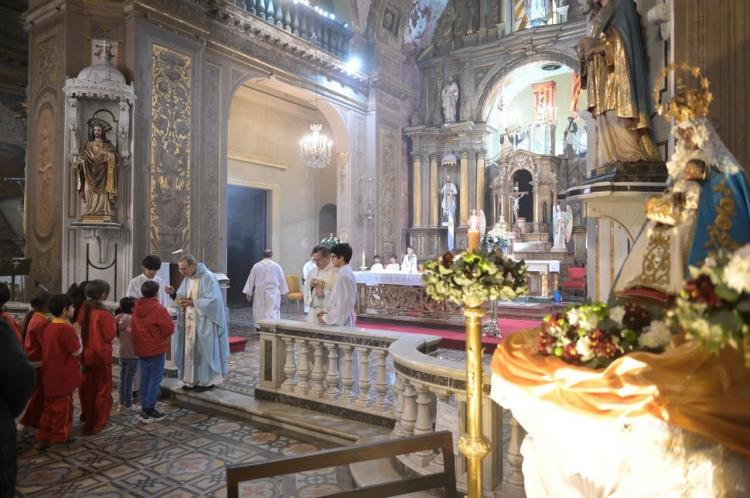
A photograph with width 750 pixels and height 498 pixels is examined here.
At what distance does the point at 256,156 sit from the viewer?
13500mm

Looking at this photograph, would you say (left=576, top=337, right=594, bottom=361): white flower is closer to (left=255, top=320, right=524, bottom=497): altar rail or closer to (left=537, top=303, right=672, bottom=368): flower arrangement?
(left=537, top=303, right=672, bottom=368): flower arrangement

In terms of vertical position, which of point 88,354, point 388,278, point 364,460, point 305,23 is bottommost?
point 88,354

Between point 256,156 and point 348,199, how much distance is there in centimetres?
305

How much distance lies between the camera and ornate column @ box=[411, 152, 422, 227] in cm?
1467

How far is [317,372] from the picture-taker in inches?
181

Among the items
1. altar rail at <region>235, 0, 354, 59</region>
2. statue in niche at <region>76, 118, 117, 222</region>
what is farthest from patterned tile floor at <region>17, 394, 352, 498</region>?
altar rail at <region>235, 0, 354, 59</region>

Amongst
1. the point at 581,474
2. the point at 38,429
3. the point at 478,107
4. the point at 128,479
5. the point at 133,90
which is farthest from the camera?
the point at 478,107

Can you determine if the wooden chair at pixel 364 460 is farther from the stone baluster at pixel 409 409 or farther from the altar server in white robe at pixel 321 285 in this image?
the altar server in white robe at pixel 321 285

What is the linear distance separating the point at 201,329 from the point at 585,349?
454 cm

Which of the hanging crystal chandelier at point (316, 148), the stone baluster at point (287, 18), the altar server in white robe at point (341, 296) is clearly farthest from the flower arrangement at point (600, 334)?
the stone baluster at point (287, 18)

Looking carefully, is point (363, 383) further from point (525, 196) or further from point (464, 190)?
point (525, 196)

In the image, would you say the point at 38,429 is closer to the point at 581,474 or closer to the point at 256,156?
the point at 581,474

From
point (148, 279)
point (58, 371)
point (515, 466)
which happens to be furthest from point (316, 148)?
point (515, 466)

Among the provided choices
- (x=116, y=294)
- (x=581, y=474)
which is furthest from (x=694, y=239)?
(x=116, y=294)
